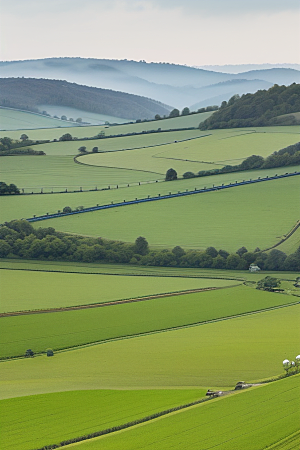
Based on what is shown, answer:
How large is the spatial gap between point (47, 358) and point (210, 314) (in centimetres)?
952

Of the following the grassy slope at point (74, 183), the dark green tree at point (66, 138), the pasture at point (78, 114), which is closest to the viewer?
the grassy slope at point (74, 183)

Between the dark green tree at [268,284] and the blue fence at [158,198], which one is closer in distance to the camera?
the dark green tree at [268,284]

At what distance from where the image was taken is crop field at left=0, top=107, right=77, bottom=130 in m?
143

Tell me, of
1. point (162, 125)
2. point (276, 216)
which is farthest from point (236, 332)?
point (162, 125)

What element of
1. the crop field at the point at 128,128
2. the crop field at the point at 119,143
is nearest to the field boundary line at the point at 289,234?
the crop field at the point at 119,143

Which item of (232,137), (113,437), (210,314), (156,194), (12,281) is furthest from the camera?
(232,137)

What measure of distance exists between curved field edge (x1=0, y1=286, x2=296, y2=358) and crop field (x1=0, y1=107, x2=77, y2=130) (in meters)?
98.2

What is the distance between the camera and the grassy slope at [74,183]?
6612 cm

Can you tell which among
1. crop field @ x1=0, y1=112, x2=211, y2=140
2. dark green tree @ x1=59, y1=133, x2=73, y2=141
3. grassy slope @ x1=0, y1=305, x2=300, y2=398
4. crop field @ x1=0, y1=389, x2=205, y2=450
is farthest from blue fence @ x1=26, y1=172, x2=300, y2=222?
dark green tree @ x1=59, y1=133, x2=73, y2=141

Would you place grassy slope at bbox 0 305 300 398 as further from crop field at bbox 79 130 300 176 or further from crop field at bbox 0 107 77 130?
crop field at bbox 0 107 77 130

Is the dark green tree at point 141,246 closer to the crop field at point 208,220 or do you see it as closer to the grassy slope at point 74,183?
the crop field at point 208,220

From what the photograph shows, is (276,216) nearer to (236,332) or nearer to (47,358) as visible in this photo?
(236,332)

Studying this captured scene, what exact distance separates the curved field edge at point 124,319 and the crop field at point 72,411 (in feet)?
23.2

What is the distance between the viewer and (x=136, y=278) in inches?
1879
